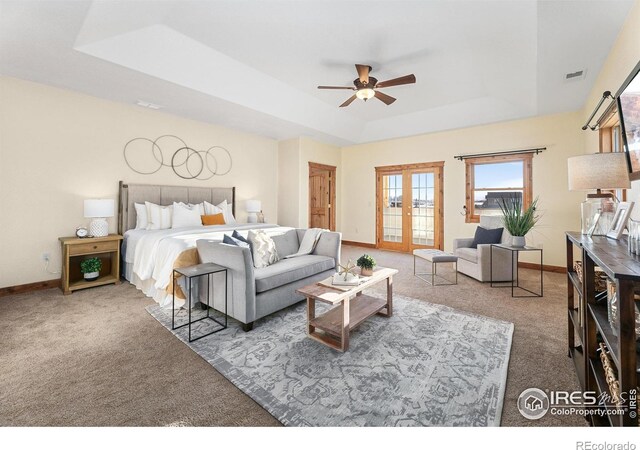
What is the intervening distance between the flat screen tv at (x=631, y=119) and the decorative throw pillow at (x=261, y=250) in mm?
3017

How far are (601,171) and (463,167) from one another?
3893mm

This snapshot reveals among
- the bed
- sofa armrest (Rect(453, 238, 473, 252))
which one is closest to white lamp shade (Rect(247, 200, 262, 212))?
the bed

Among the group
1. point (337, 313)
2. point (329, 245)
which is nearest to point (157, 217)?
point (329, 245)

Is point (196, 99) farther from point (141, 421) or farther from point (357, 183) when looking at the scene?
point (357, 183)

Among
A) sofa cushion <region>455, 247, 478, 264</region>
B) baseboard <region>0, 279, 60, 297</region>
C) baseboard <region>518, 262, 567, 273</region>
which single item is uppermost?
sofa cushion <region>455, 247, 478, 264</region>

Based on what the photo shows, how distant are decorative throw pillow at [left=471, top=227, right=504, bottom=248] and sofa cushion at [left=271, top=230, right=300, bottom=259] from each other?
2749 mm

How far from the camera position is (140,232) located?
157 inches

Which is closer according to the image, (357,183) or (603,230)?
(603,230)

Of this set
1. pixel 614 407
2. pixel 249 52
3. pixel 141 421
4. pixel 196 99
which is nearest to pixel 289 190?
pixel 196 99

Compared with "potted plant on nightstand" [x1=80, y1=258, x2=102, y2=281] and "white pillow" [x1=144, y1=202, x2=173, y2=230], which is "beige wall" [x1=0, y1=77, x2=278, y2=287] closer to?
"potted plant on nightstand" [x1=80, y1=258, x2=102, y2=281]

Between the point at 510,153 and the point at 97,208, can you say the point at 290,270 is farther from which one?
the point at 510,153

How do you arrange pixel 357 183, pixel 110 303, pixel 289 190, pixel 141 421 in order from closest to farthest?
pixel 141 421, pixel 110 303, pixel 289 190, pixel 357 183

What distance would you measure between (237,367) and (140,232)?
2944 mm

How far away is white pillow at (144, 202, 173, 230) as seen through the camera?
4.28 m
